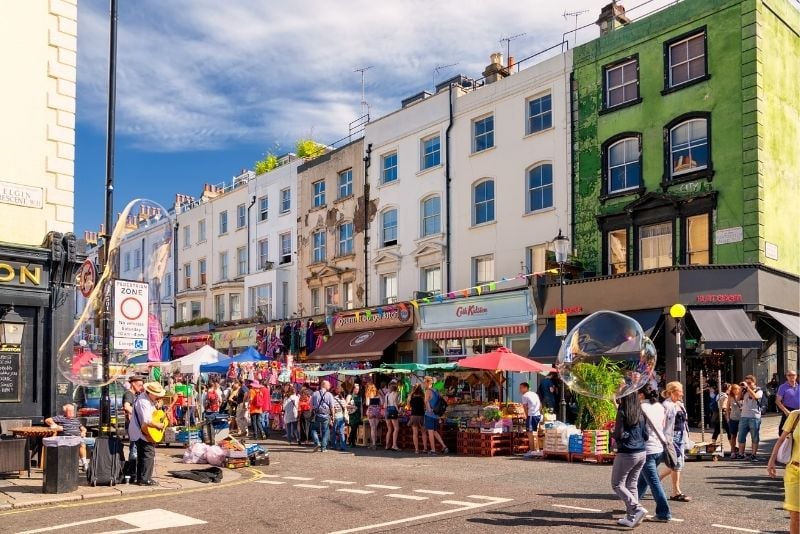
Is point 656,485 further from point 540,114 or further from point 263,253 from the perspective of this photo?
point 263,253

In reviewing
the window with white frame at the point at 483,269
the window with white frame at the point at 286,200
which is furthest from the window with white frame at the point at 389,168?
the window with white frame at the point at 286,200

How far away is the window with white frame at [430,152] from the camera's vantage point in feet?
105

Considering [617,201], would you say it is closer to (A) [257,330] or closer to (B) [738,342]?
(B) [738,342]

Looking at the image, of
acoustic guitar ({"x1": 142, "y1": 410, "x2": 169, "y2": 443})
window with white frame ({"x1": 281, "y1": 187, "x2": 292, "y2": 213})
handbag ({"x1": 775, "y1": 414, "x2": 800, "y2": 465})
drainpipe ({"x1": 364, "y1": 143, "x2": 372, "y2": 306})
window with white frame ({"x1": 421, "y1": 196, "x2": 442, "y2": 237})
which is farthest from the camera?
window with white frame ({"x1": 281, "y1": 187, "x2": 292, "y2": 213})

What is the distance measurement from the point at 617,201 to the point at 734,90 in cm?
459

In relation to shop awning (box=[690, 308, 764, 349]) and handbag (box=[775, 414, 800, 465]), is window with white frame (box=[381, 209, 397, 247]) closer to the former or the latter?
shop awning (box=[690, 308, 764, 349])

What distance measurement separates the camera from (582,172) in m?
26.6

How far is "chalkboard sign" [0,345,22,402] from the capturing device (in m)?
15.4

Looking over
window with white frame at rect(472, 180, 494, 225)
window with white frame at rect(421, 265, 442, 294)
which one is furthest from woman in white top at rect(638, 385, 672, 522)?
window with white frame at rect(421, 265, 442, 294)

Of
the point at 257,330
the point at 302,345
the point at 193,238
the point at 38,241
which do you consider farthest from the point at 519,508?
the point at 193,238

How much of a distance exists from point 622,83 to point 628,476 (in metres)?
18.8

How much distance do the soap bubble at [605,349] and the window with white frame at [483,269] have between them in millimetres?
17844

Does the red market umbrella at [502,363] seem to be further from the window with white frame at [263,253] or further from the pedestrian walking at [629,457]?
the window with white frame at [263,253]

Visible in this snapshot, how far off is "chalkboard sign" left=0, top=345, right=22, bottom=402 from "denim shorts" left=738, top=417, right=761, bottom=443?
13.9 meters
